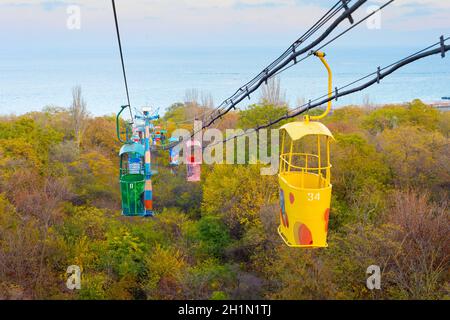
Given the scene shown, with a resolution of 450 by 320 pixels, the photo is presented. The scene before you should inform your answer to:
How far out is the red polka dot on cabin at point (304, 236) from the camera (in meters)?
7.65

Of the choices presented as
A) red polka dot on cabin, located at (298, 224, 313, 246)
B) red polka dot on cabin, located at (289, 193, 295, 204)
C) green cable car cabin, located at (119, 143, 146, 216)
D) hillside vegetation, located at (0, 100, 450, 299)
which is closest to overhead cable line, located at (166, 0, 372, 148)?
red polka dot on cabin, located at (289, 193, 295, 204)

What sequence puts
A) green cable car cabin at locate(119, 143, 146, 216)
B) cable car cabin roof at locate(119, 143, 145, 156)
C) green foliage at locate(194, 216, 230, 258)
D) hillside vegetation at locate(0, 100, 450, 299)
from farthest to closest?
1. green foliage at locate(194, 216, 230, 258)
2. hillside vegetation at locate(0, 100, 450, 299)
3. green cable car cabin at locate(119, 143, 146, 216)
4. cable car cabin roof at locate(119, 143, 145, 156)

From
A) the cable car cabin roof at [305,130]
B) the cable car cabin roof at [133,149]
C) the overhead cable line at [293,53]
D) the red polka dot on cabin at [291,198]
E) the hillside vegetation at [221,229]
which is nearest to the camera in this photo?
the overhead cable line at [293,53]

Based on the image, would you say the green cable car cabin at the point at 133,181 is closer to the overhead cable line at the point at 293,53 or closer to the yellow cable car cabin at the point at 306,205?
the overhead cable line at the point at 293,53

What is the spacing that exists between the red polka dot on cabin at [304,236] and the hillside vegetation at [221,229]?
7.84 metres

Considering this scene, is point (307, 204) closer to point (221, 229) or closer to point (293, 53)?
point (293, 53)

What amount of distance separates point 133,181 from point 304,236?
940 centimetres

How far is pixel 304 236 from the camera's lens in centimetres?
772

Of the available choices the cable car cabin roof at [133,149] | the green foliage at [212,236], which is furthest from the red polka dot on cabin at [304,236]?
the green foliage at [212,236]

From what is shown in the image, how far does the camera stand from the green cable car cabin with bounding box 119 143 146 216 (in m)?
15.8

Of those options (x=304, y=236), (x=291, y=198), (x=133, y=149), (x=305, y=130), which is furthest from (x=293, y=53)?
(x=133, y=149)

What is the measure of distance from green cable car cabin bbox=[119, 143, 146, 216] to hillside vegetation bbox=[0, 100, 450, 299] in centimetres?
363

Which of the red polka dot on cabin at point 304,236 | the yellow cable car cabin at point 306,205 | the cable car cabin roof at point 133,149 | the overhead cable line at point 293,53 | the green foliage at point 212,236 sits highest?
the overhead cable line at point 293,53

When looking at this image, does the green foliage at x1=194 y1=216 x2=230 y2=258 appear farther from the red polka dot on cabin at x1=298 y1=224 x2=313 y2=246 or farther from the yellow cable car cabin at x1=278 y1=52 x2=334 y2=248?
the red polka dot on cabin at x1=298 y1=224 x2=313 y2=246
